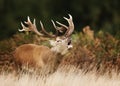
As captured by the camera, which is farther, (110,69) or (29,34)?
(29,34)

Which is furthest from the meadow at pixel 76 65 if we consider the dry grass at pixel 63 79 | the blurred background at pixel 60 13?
the blurred background at pixel 60 13

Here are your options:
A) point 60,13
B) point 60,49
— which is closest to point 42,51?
point 60,49

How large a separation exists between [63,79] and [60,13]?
35.3ft

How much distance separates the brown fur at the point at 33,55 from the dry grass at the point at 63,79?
330mm

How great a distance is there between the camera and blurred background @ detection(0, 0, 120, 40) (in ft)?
77.9

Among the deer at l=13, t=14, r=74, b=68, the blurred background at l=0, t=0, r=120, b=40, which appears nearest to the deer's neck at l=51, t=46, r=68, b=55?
the deer at l=13, t=14, r=74, b=68

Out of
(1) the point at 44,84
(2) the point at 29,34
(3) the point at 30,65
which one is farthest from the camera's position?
(2) the point at 29,34

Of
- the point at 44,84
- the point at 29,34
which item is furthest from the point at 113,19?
the point at 44,84

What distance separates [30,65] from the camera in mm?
15305

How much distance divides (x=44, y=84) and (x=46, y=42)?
9.36 feet

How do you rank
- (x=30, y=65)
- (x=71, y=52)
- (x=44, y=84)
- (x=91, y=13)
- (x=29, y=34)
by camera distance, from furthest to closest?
(x=91, y=13) → (x=29, y=34) → (x=71, y=52) → (x=30, y=65) → (x=44, y=84)

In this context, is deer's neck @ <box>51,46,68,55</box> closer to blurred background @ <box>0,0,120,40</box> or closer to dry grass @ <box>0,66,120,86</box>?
dry grass @ <box>0,66,120,86</box>

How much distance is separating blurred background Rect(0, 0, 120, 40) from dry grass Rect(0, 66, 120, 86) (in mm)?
8242

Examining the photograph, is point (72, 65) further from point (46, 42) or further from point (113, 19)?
point (113, 19)
